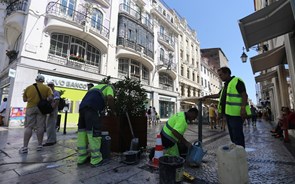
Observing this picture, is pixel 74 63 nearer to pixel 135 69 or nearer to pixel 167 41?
pixel 135 69

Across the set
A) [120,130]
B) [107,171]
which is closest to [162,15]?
[120,130]

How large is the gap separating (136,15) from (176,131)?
19451 mm

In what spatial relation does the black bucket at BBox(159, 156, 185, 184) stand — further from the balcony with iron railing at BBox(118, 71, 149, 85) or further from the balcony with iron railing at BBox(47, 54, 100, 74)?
the balcony with iron railing at BBox(118, 71, 149, 85)

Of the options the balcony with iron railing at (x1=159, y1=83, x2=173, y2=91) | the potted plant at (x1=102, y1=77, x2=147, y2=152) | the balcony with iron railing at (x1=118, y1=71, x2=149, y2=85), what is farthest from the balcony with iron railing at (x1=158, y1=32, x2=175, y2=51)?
the potted plant at (x1=102, y1=77, x2=147, y2=152)

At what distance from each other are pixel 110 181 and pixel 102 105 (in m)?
1.49

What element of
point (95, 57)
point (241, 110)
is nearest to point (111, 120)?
point (241, 110)

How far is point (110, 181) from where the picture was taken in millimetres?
2395

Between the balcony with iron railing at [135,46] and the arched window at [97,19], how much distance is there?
7.67ft

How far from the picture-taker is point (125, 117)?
4008 mm

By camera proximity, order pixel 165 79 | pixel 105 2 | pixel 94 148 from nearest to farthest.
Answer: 1. pixel 94 148
2. pixel 105 2
3. pixel 165 79

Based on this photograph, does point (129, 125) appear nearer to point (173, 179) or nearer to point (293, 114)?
point (173, 179)

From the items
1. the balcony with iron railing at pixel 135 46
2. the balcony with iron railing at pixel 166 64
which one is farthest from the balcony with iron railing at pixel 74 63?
the balcony with iron railing at pixel 166 64

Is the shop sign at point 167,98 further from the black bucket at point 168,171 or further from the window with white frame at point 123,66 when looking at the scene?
the black bucket at point 168,171

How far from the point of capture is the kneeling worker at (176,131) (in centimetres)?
293
